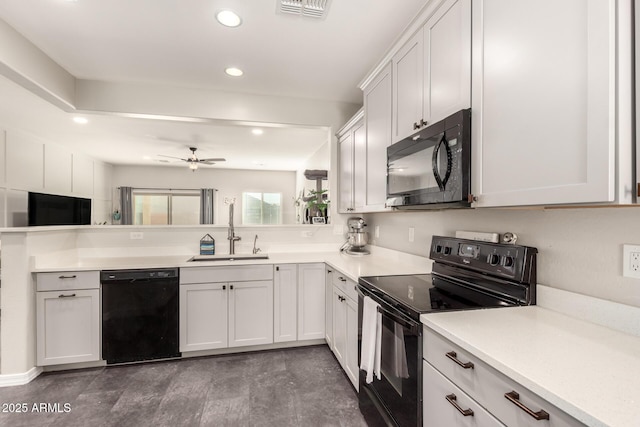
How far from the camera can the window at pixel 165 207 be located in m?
7.42

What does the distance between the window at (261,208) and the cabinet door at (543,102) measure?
724 centimetres

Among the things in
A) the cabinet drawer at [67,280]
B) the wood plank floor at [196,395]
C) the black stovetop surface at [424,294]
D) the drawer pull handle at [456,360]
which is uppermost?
the black stovetop surface at [424,294]

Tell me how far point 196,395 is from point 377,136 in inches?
90.7

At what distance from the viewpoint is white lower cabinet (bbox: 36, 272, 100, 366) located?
2373mm

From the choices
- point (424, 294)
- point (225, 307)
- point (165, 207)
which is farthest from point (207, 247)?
point (165, 207)

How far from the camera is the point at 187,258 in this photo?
2.92 meters

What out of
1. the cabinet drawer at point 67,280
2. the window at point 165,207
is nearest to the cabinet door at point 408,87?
the cabinet drawer at point 67,280

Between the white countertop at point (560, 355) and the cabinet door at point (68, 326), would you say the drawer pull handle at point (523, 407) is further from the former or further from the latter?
the cabinet door at point (68, 326)

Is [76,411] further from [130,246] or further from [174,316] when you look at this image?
[130,246]

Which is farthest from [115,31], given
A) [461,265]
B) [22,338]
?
[461,265]

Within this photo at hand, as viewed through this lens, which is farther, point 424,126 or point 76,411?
point 76,411

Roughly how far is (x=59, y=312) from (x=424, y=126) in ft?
10.0

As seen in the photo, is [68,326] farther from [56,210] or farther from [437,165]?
[56,210]

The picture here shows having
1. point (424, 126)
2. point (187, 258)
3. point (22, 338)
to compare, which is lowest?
point (22, 338)
